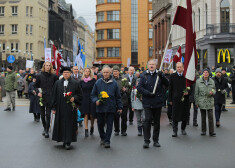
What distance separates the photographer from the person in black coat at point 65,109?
984cm

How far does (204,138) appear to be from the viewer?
11344mm

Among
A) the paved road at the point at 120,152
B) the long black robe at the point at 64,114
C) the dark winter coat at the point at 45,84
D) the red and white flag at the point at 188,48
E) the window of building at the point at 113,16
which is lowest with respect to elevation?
the paved road at the point at 120,152

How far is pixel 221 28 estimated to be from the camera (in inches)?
1494

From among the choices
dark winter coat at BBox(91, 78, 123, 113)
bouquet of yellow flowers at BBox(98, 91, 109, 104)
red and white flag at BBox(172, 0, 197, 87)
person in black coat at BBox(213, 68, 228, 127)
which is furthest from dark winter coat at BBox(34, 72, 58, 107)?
person in black coat at BBox(213, 68, 228, 127)

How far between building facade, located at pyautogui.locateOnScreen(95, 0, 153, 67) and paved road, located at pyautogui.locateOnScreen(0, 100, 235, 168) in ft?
239

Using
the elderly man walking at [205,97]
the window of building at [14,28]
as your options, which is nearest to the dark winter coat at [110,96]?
the elderly man walking at [205,97]

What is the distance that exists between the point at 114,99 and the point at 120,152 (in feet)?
4.86

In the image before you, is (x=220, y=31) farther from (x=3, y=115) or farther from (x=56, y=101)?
(x=56, y=101)

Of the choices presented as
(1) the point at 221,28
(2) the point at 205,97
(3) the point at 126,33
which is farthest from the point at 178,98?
(3) the point at 126,33

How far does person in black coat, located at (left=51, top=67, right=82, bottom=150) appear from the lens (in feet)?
32.3

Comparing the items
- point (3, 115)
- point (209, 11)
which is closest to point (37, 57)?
point (209, 11)

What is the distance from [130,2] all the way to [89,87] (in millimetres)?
75220

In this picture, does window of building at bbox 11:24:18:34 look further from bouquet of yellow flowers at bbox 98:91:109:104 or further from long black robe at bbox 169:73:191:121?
bouquet of yellow flowers at bbox 98:91:109:104

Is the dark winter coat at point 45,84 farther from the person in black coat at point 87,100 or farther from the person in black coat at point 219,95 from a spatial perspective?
the person in black coat at point 219,95
